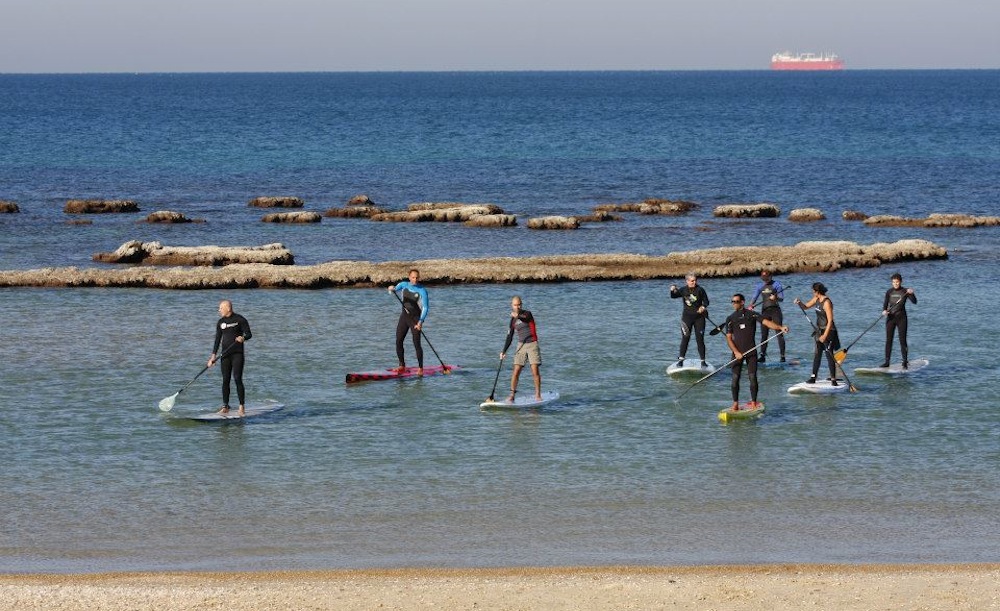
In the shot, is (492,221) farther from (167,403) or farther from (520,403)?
(167,403)

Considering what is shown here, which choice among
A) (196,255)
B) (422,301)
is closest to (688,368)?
(422,301)

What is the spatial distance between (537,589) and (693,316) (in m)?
12.3

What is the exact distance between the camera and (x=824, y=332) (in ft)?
80.3

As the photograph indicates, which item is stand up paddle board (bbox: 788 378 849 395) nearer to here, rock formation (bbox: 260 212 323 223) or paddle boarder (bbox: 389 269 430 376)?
paddle boarder (bbox: 389 269 430 376)

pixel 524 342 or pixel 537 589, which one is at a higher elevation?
pixel 524 342

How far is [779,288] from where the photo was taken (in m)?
26.4

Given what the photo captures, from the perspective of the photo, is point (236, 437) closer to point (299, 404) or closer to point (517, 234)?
point (299, 404)

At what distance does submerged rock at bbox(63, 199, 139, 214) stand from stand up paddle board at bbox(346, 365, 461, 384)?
121 feet

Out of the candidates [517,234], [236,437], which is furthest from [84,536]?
[517,234]

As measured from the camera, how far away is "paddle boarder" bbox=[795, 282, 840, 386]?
24.2 meters

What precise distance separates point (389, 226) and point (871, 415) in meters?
34.1

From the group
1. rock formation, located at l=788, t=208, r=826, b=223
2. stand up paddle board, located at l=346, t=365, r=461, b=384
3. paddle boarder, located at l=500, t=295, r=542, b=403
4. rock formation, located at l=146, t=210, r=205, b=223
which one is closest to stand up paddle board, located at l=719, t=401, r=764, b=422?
paddle boarder, located at l=500, t=295, r=542, b=403

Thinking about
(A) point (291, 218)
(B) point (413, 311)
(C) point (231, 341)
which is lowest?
(A) point (291, 218)

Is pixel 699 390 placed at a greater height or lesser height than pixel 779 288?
lesser
